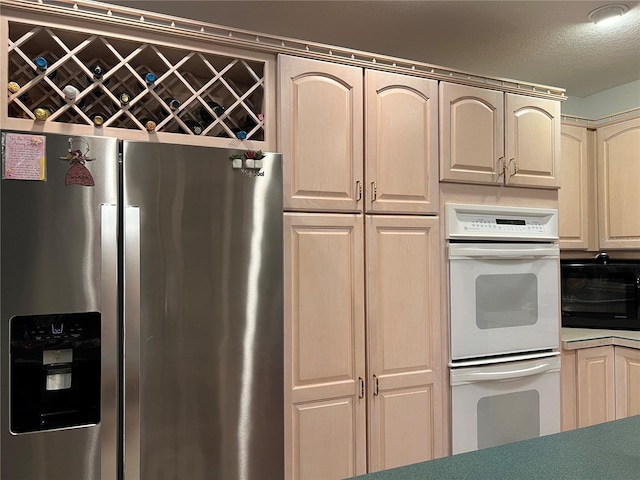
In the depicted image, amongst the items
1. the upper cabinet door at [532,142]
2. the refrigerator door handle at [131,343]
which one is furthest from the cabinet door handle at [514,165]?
the refrigerator door handle at [131,343]

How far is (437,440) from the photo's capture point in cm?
211

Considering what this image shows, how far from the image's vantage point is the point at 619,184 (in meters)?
3.14

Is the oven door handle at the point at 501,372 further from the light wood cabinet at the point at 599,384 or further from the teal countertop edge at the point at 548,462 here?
the teal countertop edge at the point at 548,462

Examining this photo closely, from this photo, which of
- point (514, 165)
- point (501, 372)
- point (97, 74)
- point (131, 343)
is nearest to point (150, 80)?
point (97, 74)

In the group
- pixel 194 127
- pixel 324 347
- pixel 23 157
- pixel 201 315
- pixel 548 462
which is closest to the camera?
pixel 548 462

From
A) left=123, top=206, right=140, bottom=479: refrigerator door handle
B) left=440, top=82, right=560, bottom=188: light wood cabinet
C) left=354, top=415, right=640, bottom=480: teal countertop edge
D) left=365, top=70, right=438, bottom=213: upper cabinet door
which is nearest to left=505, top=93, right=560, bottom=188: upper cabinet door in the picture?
left=440, top=82, right=560, bottom=188: light wood cabinet

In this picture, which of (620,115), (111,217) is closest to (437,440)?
(111,217)

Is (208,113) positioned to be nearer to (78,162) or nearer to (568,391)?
(78,162)

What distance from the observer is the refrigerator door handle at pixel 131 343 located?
1.55 m

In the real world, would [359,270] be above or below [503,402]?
above

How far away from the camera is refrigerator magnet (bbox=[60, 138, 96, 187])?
4.89 ft

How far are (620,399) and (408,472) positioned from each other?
2369mm

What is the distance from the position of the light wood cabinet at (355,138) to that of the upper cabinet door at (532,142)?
17.3 inches

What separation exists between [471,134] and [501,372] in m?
1.09
